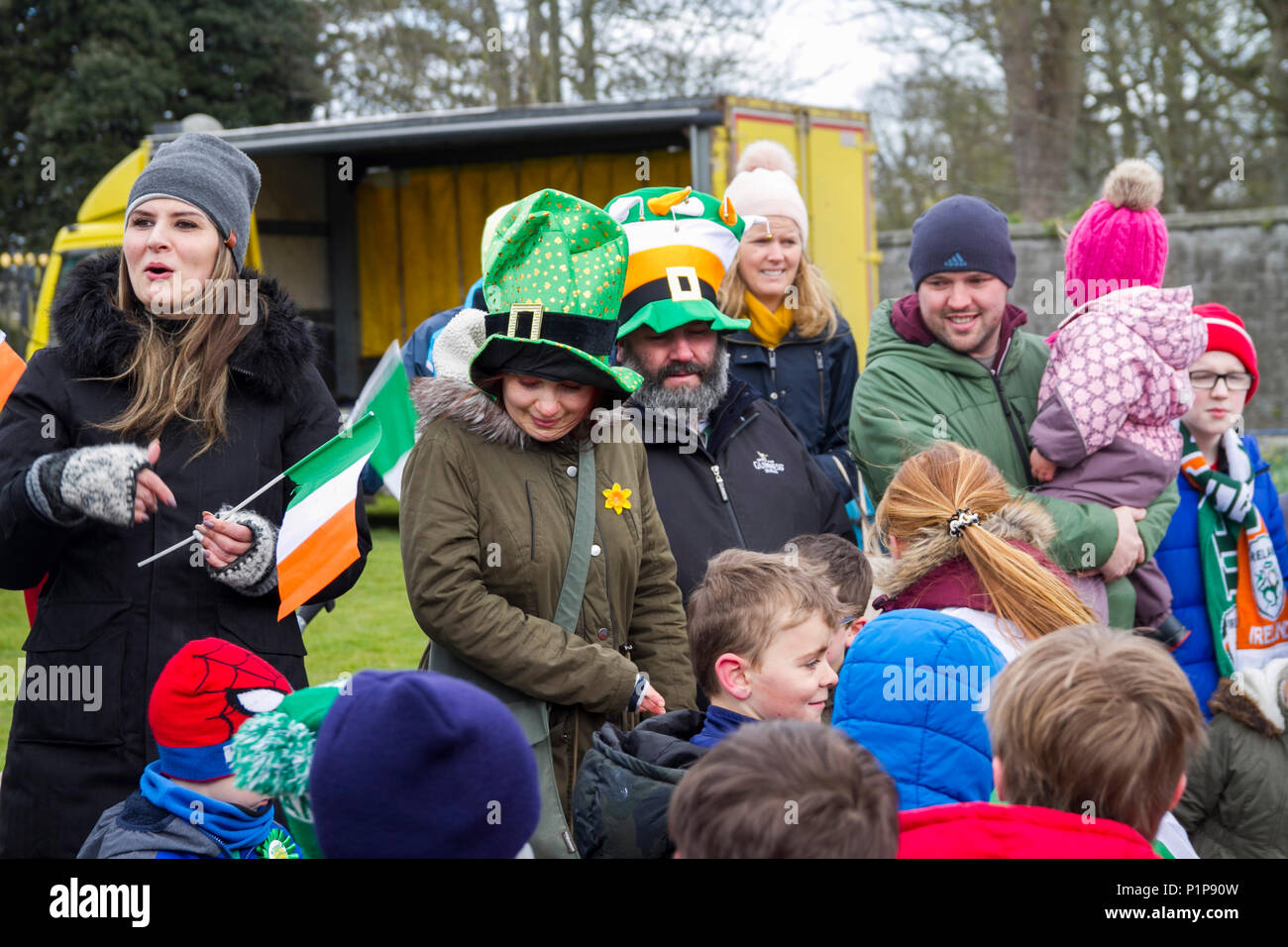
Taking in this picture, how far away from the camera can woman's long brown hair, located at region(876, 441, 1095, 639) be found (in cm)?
271

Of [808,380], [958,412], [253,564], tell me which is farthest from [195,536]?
[808,380]

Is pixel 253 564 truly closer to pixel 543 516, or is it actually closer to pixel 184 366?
pixel 184 366

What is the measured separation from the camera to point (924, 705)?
2383mm

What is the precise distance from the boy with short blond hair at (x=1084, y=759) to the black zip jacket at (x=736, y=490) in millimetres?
1442

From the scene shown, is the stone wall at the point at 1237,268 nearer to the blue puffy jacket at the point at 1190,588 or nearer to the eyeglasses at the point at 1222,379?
the eyeglasses at the point at 1222,379

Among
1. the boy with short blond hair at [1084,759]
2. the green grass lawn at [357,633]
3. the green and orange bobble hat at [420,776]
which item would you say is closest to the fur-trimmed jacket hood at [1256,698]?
the boy with short blond hair at [1084,759]

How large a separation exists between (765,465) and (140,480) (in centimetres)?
168

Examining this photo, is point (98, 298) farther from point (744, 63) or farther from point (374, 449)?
point (744, 63)

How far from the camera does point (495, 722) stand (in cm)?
183

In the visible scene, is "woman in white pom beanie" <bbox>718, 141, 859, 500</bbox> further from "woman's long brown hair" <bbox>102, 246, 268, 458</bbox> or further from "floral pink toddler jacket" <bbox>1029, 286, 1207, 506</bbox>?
"woman's long brown hair" <bbox>102, 246, 268, 458</bbox>

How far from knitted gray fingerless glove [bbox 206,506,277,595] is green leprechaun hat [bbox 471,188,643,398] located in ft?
1.88

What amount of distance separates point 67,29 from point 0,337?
1942 centimetres

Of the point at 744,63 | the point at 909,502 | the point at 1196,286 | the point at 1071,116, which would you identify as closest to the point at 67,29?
the point at 744,63

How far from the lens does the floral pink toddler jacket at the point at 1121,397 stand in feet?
11.5
